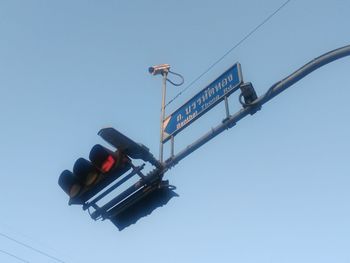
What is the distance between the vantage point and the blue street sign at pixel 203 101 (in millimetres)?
4746

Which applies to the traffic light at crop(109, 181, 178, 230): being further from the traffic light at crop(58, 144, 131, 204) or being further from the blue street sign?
the blue street sign

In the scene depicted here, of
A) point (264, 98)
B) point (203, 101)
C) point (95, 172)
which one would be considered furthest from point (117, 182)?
point (264, 98)

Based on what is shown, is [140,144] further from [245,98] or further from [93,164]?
[245,98]

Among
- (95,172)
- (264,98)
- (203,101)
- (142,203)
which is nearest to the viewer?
(264,98)

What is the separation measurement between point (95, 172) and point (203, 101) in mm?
1619

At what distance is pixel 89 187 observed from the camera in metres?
4.53

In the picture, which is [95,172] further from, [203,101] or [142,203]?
[203,101]

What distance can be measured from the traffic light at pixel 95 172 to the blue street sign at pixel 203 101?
3.15ft

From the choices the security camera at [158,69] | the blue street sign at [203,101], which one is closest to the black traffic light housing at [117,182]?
the blue street sign at [203,101]

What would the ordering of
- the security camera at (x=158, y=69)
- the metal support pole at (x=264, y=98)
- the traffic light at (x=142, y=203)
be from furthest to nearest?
the security camera at (x=158, y=69) → the traffic light at (x=142, y=203) → the metal support pole at (x=264, y=98)

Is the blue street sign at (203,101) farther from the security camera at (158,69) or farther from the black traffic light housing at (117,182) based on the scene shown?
the security camera at (158,69)

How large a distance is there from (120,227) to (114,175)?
0.73 metres

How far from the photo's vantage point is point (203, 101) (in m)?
5.02

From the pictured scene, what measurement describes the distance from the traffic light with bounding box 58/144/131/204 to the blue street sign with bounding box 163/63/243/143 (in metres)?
0.96
